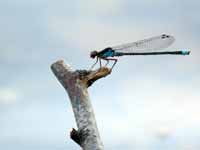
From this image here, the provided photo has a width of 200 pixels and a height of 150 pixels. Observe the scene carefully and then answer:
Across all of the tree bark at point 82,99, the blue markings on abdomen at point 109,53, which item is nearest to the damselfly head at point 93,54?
the blue markings on abdomen at point 109,53

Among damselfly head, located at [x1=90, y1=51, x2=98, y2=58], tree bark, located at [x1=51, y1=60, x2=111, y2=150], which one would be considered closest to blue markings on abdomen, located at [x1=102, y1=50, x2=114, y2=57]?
damselfly head, located at [x1=90, y1=51, x2=98, y2=58]

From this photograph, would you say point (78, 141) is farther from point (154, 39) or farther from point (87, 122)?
point (154, 39)

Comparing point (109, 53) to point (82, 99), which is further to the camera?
point (109, 53)

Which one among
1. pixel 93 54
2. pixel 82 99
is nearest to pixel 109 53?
pixel 93 54

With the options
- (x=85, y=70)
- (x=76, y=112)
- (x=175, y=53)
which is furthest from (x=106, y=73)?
(x=175, y=53)

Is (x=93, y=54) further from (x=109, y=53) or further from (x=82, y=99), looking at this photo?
(x=82, y=99)

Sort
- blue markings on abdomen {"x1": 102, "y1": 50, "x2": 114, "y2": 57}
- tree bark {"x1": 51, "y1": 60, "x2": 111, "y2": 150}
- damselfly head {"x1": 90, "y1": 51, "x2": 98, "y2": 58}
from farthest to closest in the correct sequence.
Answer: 1. blue markings on abdomen {"x1": 102, "y1": 50, "x2": 114, "y2": 57}
2. damselfly head {"x1": 90, "y1": 51, "x2": 98, "y2": 58}
3. tree bark {"x1": 51, "y1": 60, "x2": 111, "y2": 150}

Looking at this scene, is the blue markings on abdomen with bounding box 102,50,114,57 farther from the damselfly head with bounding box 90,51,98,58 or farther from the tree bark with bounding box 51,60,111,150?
the tree bark with bounding box 51,60,111,150

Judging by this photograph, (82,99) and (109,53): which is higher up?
(109,53)

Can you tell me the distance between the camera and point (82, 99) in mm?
10312

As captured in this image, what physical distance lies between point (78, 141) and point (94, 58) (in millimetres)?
3057

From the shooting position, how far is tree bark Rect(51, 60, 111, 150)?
392 inches

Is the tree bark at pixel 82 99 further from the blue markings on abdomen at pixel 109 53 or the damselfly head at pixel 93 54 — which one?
the blue markings on abdomen at pixel 109 53

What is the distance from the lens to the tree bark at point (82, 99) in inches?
392
